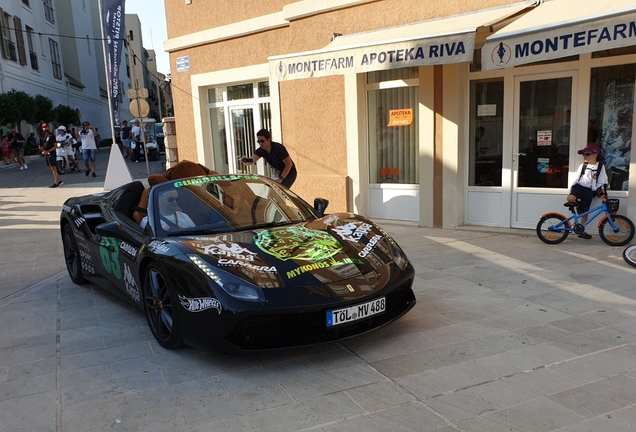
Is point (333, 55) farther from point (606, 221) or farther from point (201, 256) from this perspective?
point (201, 256)

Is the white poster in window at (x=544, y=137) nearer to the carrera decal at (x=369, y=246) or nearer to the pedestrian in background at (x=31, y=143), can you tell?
the carrera decal at (x=369, y=246)

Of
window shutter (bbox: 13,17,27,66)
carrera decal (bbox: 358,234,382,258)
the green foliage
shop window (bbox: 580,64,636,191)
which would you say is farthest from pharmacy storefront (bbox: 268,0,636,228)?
window shutter (bbox: 13,17,27,66)

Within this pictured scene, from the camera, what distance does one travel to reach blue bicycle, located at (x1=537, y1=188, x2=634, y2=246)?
21.6ft

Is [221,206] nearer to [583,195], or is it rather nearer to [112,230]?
[112,230]

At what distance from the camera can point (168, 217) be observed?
14.5 feet

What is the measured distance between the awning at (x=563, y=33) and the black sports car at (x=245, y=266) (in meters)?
2.99

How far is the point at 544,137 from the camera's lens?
24.8 feet

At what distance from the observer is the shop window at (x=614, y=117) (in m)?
6.87

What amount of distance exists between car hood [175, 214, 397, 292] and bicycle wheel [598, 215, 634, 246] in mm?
3831

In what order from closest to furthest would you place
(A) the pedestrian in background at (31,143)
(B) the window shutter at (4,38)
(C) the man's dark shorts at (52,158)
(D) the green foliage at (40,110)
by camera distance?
(C) the man's dark shorts at (52,158), (D) the green foliage at (40,110), (A) the pedestrian in background at (31,143), (B) the window shutter at (4,38)

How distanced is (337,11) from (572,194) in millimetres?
4936

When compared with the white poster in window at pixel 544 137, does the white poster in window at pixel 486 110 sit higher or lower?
higher

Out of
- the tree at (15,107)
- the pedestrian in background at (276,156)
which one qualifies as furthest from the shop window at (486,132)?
the tree at (15,107)

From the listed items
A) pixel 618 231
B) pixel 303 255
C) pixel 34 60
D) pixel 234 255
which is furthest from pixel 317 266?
pixel 34 60
